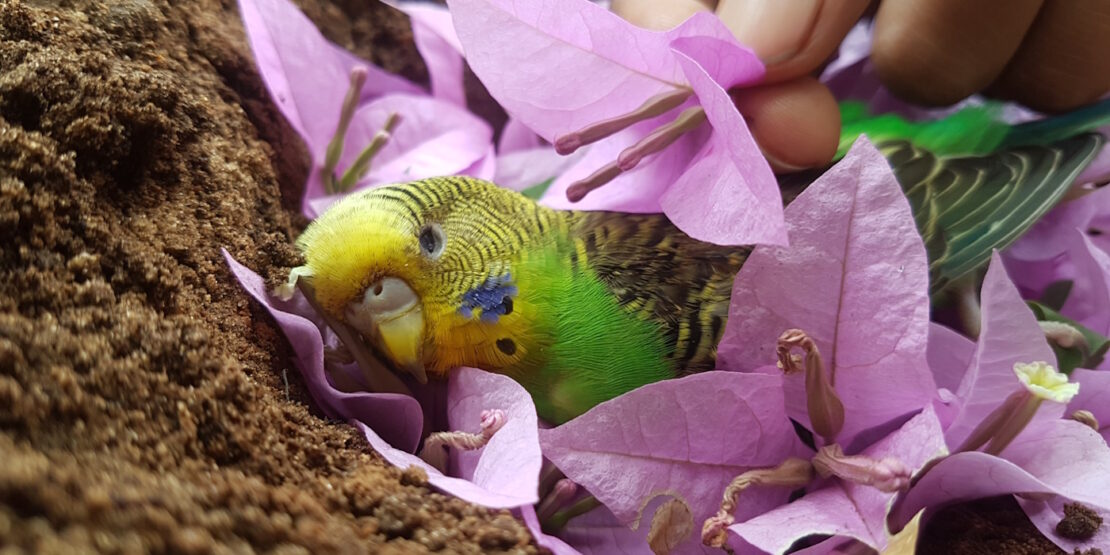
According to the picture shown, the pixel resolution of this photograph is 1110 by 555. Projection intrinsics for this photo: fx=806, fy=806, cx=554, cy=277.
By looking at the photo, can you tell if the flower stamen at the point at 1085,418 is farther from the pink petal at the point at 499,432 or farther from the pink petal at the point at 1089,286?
the pink petal at the point at 499,432

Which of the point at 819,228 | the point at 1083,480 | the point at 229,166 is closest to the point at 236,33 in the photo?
the point at 229,166

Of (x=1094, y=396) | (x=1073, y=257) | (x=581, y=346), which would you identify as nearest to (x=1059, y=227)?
(x=1073, y=257)

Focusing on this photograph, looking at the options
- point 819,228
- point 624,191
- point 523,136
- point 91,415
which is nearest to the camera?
point 91,415

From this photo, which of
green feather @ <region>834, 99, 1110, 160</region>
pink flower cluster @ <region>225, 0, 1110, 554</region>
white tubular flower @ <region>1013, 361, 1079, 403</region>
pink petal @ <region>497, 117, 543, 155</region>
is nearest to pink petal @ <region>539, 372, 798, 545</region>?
pink flower cluster @ <region>225, 0, 1110, 554</region>

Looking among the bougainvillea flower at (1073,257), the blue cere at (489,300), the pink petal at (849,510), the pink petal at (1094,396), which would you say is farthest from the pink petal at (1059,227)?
the blue cere at (489,300)

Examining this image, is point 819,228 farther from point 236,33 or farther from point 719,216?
point 236,33

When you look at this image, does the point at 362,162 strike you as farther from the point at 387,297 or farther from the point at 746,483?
the point at 746,483
